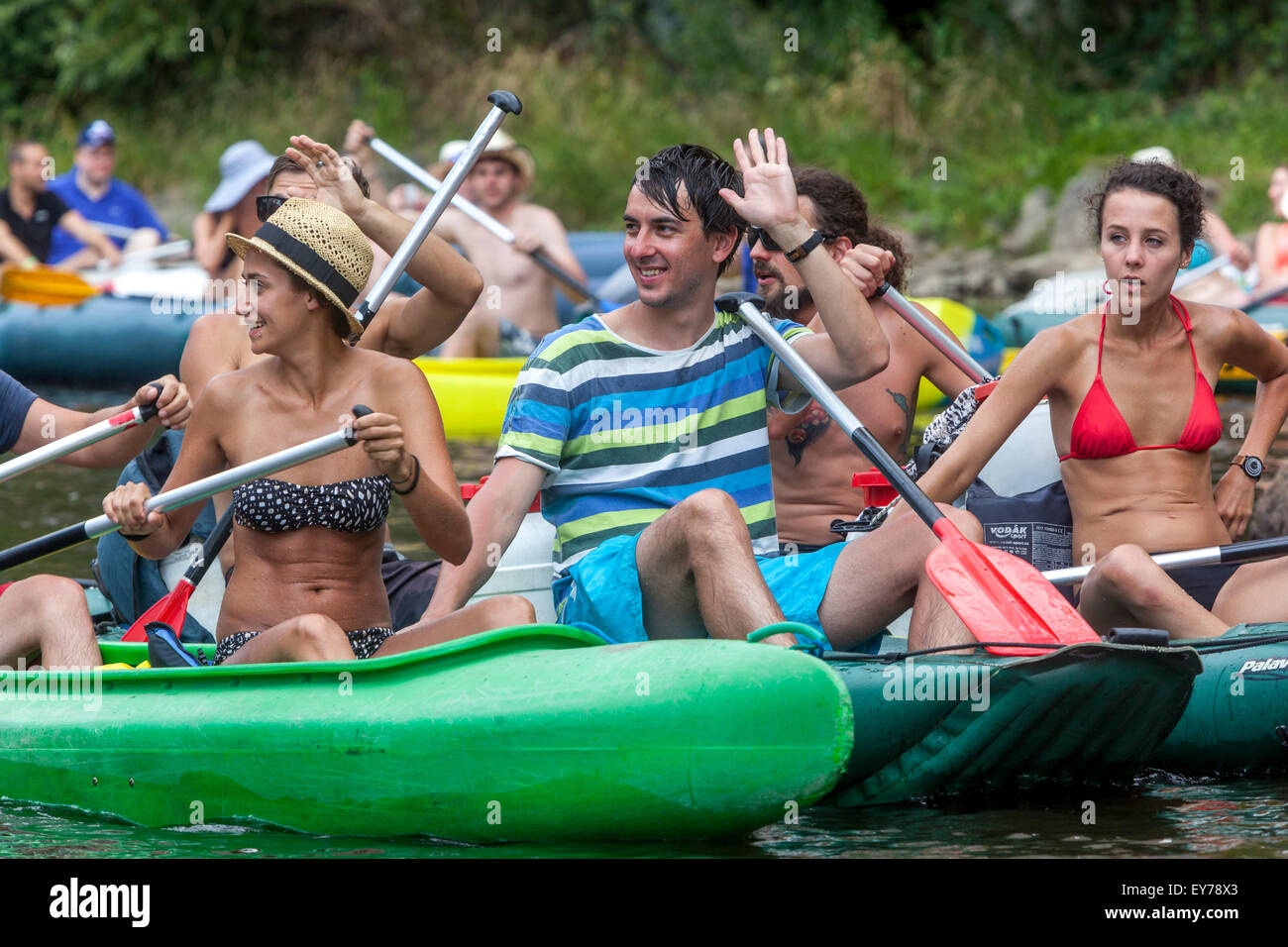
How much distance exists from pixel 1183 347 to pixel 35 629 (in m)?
2.72

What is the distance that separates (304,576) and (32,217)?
9.15 metres

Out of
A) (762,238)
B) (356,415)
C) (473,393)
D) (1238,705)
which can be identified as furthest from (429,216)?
(473,393)

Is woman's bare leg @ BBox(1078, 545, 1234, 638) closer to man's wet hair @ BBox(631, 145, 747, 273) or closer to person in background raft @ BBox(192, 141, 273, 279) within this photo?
man's wet hair @ BBox(631, 145, 747, 273)

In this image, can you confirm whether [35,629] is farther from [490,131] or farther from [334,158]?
[490,131]

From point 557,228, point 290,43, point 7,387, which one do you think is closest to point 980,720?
point 7,387

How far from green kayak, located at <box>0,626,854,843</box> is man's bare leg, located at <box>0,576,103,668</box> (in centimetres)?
18

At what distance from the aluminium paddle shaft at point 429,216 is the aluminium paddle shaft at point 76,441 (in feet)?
1.86

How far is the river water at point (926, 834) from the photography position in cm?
339

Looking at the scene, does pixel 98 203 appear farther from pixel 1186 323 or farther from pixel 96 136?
pixel 1186 323

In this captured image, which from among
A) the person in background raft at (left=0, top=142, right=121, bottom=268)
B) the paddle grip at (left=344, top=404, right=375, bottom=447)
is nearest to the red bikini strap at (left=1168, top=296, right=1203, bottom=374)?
the paddle grip at (left=344, top=404, right=375, bottom=447)

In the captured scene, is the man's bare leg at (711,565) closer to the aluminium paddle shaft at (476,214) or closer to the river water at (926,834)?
the river water at (926,834)

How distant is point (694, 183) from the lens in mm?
3846

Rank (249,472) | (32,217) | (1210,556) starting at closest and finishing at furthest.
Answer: (249,472)
(1210,556)
(32,217)

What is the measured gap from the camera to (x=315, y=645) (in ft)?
11.4
